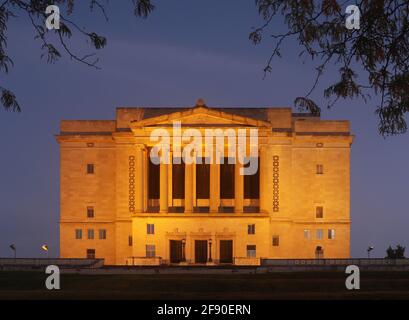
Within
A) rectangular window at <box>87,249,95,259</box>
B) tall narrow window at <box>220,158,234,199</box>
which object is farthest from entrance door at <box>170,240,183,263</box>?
rectangular window at <box>87,249,95,259</box>

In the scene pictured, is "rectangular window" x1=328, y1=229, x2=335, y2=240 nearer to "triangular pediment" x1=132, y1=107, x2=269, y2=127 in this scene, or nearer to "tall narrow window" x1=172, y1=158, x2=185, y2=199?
"triangular pediment" x1=132, y1=107, x2=269, y2=127

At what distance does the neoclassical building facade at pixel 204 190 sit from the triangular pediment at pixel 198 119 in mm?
101

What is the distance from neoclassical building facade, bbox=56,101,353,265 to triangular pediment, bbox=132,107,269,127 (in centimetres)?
10

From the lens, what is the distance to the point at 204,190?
82.9 metres

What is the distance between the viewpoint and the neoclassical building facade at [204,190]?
81.3 metres

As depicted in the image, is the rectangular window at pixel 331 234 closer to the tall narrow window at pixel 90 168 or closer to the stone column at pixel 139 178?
the stone column at pixel 139 178

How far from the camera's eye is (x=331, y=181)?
85.6m

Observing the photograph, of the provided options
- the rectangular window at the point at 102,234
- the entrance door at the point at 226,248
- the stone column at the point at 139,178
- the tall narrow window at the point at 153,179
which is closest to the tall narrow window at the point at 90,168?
the rectangular window at the point at 102,234

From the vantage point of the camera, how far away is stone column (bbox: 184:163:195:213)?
81.2m

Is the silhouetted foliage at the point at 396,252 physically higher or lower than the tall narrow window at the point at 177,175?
lower

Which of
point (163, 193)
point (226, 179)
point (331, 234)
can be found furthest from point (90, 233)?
point (331, 234)

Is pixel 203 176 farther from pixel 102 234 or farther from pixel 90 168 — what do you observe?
pixel 102 234
